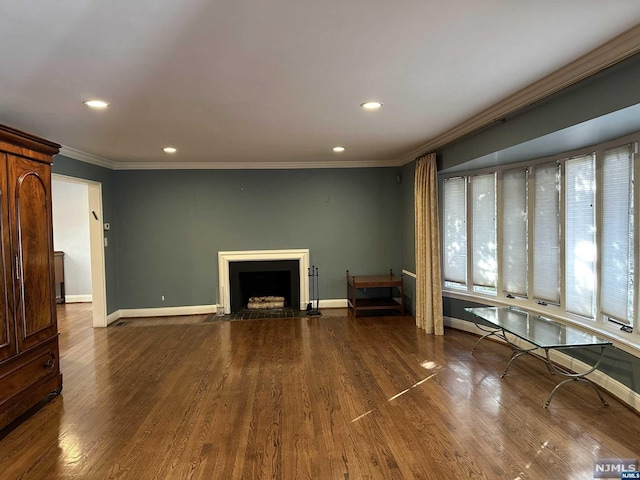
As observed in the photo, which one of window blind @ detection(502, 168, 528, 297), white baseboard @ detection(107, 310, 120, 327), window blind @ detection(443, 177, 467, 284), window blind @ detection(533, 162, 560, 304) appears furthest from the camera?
white baseboard @ detection(107, 310, 120, 327)

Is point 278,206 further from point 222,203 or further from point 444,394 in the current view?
point 444,394

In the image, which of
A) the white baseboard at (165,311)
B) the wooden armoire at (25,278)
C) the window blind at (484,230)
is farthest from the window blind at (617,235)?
the white baseboard at (165,311)

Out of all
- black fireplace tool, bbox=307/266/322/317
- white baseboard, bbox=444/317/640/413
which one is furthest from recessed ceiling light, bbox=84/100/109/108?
white baseboard, bbox=444/317/640/413

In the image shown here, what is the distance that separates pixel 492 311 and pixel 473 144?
69.0 inches

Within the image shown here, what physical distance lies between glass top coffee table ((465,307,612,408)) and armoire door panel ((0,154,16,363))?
385 centimetres

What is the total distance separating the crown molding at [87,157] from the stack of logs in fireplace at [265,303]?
298 cm

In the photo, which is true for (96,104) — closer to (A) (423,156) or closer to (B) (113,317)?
(A) (423,156)

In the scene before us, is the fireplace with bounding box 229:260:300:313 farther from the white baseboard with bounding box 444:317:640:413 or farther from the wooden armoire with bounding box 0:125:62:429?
the white baseboard with bounding box 444:317:640:413

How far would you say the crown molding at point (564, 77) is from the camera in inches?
80.7

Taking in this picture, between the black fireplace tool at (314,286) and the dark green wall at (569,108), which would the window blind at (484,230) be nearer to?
the dark green wall at (569,108)

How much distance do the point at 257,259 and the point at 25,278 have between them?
356 centimetres

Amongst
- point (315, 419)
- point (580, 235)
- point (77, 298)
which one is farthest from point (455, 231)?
point (77, 298)

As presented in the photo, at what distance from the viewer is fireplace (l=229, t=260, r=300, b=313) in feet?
20.9

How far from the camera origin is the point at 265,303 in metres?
6.54
